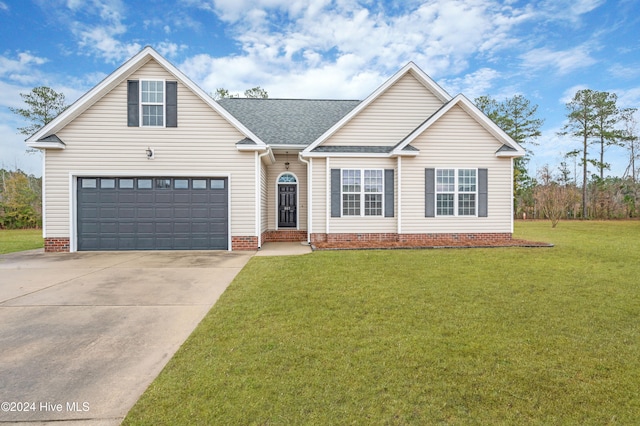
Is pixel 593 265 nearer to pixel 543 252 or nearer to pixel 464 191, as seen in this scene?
pixel 543 252

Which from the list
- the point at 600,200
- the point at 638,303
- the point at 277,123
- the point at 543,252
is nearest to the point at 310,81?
the point at 277,123

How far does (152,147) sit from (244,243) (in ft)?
15.1

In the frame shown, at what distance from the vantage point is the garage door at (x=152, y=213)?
34.3ft

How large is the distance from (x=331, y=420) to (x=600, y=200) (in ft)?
127

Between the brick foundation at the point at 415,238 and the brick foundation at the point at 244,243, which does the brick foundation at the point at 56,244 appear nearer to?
the brick foundation at the point at 244,243

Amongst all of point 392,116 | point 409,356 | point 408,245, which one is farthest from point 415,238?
point 409,356

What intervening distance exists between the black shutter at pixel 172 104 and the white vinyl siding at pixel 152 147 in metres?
0.15

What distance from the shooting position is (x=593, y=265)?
7629 mm

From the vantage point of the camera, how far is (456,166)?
1140cm

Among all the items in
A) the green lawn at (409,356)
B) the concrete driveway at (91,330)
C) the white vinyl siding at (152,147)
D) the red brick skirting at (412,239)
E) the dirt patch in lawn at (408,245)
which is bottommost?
the concrete driveway at (91,330)

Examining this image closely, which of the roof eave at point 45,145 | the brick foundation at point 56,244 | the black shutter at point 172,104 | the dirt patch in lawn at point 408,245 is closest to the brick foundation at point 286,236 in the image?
the dirt patch in lawn at point 408,245

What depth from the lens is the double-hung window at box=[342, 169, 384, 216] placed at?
37.9ft

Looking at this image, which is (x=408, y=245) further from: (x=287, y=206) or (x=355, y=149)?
(x=287, y=206)

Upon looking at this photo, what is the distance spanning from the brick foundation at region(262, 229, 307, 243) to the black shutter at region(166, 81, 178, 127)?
18.6 ft
